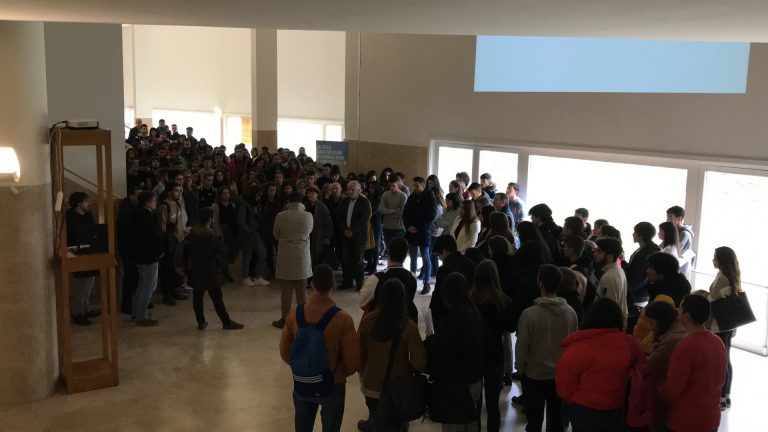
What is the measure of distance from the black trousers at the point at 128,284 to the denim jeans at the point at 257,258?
6.14 ft

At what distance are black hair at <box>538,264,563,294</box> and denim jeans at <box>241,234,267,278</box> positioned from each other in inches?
243

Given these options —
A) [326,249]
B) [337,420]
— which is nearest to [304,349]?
[337,420]

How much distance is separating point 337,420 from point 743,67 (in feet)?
22.1

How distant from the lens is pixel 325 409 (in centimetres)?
457

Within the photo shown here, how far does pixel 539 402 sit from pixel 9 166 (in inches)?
179

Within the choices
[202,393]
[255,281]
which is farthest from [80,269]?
[255,281]

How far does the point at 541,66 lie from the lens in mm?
11203

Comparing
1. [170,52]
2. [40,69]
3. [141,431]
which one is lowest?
[141,431]

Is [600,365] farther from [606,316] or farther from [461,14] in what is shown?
[461,14]

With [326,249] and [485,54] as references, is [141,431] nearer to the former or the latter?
[326,249]

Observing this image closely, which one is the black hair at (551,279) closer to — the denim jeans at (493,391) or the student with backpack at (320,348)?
the denim jeans at (493,391)

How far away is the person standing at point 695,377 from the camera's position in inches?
163

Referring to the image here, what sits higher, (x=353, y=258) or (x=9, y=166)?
(x=9, y=166)

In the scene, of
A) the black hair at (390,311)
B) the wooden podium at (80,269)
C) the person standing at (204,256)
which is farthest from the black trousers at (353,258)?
the black hair at (390,311)
